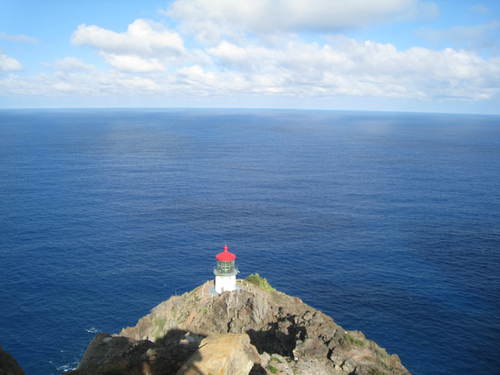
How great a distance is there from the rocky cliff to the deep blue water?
1441cm

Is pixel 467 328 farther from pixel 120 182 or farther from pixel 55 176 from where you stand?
pixel 55 176

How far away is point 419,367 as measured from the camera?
5066cm

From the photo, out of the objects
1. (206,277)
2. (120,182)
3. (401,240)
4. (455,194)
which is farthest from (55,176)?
(455,194)

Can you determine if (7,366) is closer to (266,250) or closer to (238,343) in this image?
(238,343)

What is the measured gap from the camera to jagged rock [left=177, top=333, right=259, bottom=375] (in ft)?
69.3

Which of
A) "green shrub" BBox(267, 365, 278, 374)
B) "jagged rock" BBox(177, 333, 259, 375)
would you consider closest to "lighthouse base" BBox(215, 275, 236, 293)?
"green shrub" BBox(267, 365, 278, 374)

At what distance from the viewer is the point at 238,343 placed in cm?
2344

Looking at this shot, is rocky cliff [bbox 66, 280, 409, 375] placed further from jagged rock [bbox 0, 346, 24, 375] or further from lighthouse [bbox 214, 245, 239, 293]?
jagged rock [bbox 0, 346, 24, 375]

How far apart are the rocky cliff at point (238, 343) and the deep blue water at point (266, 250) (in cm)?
1441

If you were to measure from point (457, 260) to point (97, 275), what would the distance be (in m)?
71.3

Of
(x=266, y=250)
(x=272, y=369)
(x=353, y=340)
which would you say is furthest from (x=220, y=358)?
(x=266, y=250)

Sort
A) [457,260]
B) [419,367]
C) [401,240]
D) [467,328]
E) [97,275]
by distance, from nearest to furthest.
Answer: [419,367] < [467,328] < [97,275] < [457,260] < [401,240]

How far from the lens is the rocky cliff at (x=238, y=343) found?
2348 centimetres

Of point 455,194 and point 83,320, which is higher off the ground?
point 455,194
